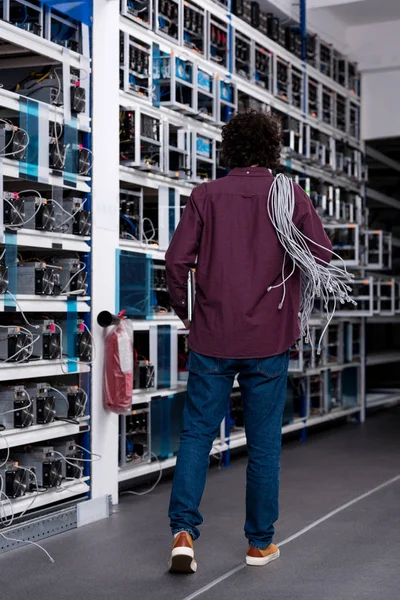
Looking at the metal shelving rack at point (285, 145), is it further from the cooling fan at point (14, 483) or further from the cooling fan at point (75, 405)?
the cooling fan at point (14, 483)

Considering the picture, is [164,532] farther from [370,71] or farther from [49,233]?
[370,71]

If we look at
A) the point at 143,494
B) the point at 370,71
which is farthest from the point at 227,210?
the point at 370,71

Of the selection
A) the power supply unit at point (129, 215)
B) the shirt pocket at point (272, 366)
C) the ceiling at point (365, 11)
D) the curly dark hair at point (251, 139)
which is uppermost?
the ceiling at point (365, 11)

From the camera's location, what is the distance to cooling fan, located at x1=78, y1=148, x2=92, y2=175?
4.91 m

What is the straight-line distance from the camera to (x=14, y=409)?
448cm


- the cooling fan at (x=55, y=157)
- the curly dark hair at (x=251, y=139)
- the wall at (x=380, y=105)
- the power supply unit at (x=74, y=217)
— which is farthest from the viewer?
the wall at (x=380, y=105)

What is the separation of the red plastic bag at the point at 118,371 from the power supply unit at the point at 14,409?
1.97 ft

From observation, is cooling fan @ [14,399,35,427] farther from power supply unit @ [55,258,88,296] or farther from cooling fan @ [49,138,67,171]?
cooling fan @ [49,138,67,171]

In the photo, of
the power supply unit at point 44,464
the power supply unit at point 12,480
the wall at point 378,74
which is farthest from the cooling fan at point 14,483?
the wall at point 378,74

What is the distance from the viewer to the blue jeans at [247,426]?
3.71 m

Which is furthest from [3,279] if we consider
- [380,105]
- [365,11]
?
[380,105]

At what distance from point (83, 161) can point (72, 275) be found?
1.97ft

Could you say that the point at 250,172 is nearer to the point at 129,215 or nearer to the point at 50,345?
the point at 50,345

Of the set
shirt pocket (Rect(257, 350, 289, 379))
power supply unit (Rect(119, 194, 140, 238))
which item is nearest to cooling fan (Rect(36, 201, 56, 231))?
power supply unit (Rect(119, 194, 140, 238))
